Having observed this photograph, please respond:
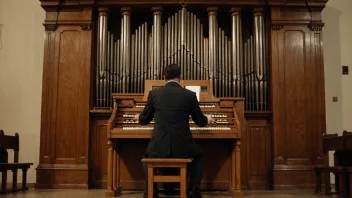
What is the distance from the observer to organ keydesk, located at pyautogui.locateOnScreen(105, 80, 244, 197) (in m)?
5.57

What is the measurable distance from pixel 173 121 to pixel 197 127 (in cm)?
85

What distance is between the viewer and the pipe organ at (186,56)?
7105 mm

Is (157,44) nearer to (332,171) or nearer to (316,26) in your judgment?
(316,26)

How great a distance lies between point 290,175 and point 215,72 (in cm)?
202

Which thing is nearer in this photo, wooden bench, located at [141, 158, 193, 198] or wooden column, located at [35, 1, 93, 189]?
wooden bench, located at [141, 158, 193, 198]

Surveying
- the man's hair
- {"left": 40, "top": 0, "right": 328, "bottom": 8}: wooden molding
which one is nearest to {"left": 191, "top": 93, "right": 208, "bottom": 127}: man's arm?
the man's hair

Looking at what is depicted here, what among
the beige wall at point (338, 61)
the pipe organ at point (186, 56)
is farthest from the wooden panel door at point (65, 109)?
the beige wall at point (338, 61)

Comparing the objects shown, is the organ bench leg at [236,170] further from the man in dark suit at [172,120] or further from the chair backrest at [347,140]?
the chair backrest at [347,140]

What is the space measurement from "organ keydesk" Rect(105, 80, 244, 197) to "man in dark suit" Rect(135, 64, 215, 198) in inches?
17.3

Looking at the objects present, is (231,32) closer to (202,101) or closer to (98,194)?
(202,101)

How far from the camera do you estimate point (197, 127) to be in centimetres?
575

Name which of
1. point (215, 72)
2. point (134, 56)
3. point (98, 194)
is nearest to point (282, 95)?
point (215, 72)

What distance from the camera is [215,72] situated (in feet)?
23.2

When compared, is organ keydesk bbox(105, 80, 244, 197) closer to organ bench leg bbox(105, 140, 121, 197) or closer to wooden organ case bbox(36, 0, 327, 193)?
organ bench leg bbox(105, 140, 121, 197)
